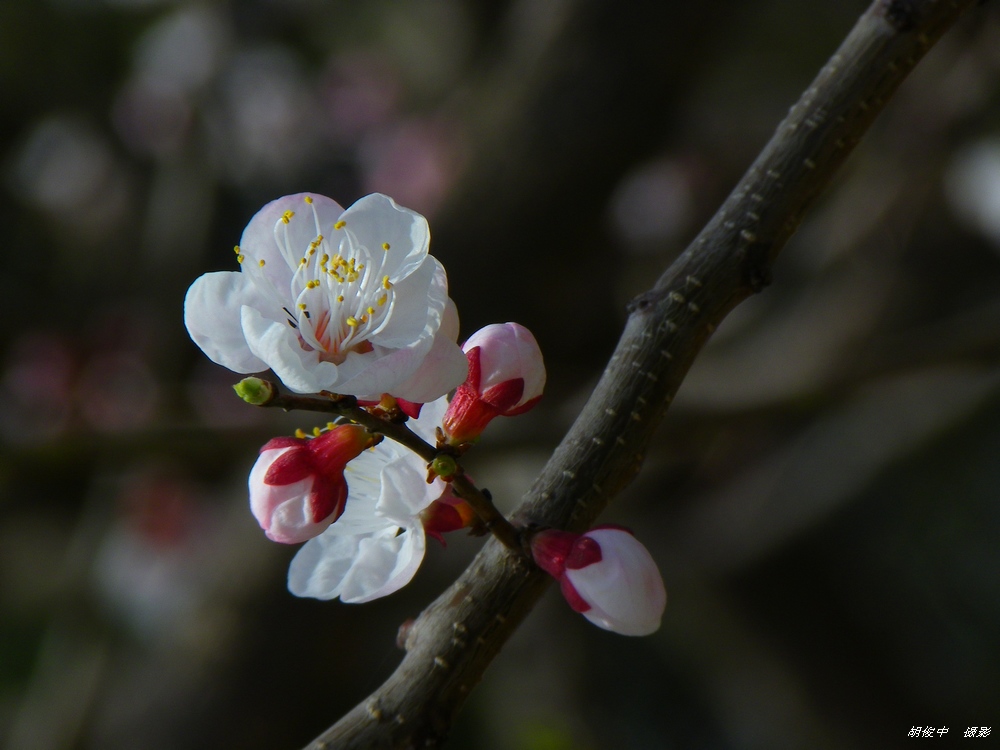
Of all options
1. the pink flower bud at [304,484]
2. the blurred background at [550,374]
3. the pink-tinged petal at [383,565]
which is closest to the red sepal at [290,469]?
the pink flower bud at [304,484]

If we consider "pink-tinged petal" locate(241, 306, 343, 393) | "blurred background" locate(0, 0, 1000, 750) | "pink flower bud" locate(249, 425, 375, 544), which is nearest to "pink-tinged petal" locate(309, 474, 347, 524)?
"pink flower bud" locate(249, 425, 375, 544)

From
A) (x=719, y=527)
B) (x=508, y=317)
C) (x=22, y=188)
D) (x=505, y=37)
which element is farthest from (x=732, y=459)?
(x=22, y=188)

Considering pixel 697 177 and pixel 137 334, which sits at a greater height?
pixel 137 334

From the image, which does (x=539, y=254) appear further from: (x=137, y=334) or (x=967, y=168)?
(x=137, y=334)

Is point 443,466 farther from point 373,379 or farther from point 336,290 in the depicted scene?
point 336,290

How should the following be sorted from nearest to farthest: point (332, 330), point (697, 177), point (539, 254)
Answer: point (332, 330) < point (539, 254) < point (697, 177)

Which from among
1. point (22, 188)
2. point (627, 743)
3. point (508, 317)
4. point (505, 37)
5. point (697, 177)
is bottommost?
point (627, 743)
